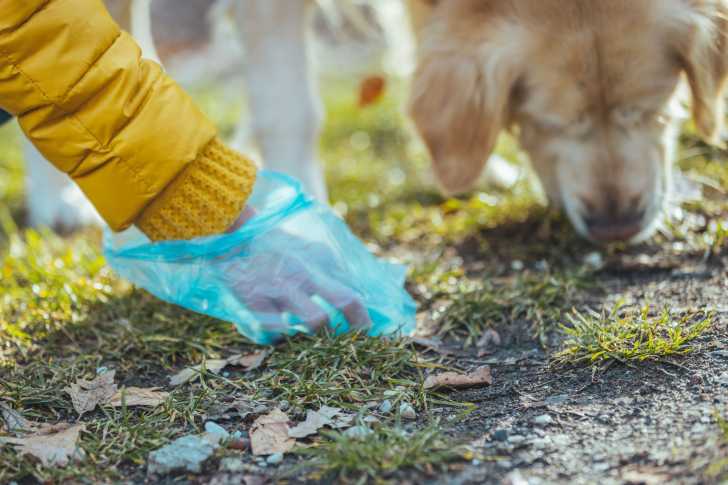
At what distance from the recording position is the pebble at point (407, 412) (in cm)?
178

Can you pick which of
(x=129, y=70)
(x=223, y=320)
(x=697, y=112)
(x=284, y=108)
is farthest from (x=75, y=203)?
(x=697, y=112)

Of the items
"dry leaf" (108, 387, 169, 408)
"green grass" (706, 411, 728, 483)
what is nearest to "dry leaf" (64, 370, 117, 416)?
"dry leaf" (108, 387, 169, 408)

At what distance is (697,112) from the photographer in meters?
2.75

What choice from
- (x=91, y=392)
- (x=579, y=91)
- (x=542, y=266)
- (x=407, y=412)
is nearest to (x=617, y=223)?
(x=542, y=266)

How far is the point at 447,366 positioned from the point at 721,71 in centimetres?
142

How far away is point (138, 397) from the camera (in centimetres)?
192

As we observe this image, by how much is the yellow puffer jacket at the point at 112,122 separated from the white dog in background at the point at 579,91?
0.90 metres

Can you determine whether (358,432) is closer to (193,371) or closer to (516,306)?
(193,371)

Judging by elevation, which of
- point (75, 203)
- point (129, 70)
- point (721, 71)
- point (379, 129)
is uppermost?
point (129, 70)

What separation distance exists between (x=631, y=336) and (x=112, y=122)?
131 centimetres

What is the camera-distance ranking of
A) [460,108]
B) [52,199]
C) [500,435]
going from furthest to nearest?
1. [52,199]
2. [460,108]
3. [500,435]

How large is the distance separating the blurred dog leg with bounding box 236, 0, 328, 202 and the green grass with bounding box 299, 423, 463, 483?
170cm

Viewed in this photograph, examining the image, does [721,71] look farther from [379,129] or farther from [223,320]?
[379,129]

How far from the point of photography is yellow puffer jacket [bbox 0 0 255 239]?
1861 mm
